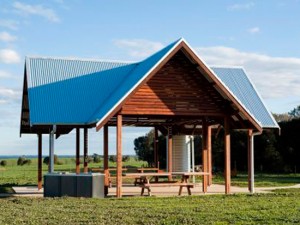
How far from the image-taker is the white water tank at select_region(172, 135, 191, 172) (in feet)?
96.1

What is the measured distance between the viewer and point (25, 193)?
2220 cm

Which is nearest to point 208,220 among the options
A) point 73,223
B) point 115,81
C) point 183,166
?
point 73,223

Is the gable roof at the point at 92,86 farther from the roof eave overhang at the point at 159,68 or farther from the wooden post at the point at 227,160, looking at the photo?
the wooden post at the point at 227,160

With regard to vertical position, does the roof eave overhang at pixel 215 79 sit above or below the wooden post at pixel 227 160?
above

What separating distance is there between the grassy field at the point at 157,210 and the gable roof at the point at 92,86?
333 cm

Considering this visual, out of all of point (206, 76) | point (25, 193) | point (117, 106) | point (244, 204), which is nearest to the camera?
point (244, 204)

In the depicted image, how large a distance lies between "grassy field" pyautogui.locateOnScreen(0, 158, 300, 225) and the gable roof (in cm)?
333

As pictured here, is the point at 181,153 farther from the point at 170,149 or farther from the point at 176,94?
the point at 176,94

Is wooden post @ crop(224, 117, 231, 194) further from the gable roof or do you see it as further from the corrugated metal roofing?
the corrugated metal roofing

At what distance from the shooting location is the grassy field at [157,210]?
12.5m

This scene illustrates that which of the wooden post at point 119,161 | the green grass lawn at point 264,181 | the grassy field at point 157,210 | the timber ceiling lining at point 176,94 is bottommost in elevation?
the grassy field at point 157,210

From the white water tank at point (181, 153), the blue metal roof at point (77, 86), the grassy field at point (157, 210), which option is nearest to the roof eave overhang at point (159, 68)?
the blue metal roof at point (77, 86)

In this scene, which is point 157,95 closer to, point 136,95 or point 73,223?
point 136,95

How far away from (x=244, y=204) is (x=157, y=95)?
568cm
